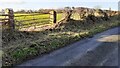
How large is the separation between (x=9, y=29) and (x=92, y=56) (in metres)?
5.01

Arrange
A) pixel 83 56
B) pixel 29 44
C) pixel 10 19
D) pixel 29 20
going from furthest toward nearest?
pixel 29 20 < pixel 10 19 < pixel 29 44 < pixel 83 56

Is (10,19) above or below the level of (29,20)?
above

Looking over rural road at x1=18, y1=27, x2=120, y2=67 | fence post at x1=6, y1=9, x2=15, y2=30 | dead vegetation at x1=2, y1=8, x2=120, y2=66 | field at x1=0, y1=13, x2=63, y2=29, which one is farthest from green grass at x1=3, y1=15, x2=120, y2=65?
field at x1=0, y1=13, x2=63, y2=29

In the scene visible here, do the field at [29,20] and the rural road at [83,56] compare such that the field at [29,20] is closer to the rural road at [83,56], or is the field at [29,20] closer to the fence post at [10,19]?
the fence post at [10,19]

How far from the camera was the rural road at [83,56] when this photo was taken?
970 cm

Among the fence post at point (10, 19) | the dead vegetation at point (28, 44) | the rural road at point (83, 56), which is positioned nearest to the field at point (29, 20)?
the fence post at point (10, 19)

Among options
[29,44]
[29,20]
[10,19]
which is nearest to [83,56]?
[29,44]

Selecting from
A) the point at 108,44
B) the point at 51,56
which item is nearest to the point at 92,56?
the point at 51,56

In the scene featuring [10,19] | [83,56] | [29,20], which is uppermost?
[10,19]

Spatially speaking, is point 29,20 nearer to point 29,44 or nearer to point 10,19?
point 10,19

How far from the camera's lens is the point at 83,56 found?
35.5 feet

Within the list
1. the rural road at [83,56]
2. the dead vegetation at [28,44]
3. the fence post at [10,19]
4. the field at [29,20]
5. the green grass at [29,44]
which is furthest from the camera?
the field at [29,20]

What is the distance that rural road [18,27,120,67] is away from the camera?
31.8 ft

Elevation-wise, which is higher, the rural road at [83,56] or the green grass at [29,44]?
the green grass at [29,44]
